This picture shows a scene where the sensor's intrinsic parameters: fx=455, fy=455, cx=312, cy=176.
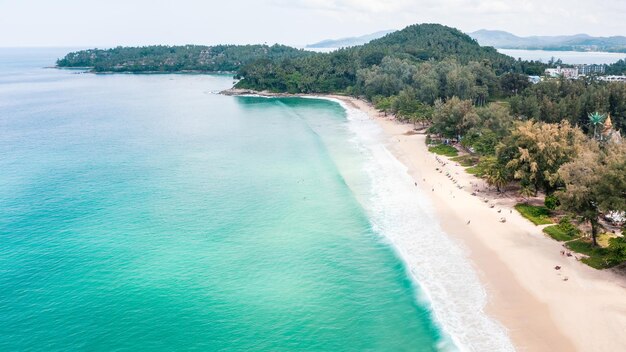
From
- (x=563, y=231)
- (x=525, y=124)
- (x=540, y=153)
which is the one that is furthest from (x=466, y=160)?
(x=563, y=231)

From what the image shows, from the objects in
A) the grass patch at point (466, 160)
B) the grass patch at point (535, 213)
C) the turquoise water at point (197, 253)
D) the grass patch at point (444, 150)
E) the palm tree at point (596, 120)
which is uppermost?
the palm tree at point (596, 120)

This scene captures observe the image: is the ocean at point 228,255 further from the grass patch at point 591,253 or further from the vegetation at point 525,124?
the vegetation at point 525,124

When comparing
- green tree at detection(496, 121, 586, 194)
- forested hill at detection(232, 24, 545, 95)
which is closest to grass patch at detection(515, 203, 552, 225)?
green tree at detection(496, 121, 586, 194)

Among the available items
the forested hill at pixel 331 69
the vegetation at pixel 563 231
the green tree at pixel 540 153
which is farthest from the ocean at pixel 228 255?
the forested hill at pixel 331 69

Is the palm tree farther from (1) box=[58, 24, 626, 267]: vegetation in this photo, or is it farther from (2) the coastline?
(2) the coastline

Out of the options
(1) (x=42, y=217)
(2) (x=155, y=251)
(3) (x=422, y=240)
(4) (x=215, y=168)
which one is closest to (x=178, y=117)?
(4) (x=215, y=168)

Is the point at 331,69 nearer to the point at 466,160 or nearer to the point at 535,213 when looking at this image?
the point at 466,160
